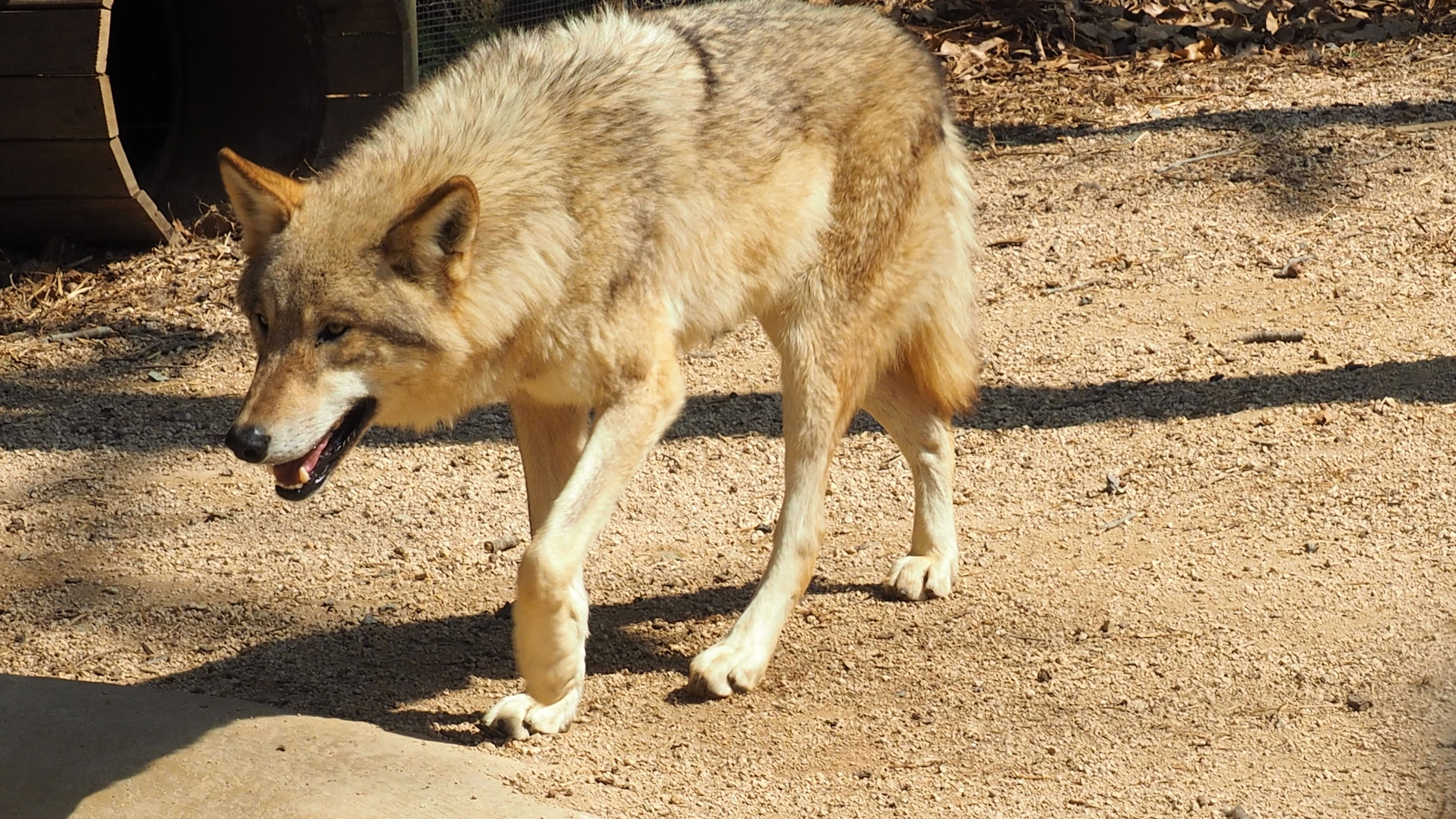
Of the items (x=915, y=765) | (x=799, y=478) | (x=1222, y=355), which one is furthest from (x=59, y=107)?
(x=1222, y=355)

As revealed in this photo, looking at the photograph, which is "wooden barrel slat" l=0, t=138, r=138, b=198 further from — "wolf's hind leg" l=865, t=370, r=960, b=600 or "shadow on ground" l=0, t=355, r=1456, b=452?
"wolf's hind leg" l=865, t=370, r=960, b=600

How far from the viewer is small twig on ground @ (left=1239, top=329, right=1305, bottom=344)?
5.96m

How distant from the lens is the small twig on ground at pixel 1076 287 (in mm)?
6746

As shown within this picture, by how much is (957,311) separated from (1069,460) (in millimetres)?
991

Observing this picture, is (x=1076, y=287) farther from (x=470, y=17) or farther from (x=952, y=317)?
(x=470, y=17)

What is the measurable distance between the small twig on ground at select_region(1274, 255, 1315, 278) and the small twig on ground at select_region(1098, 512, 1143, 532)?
223cm

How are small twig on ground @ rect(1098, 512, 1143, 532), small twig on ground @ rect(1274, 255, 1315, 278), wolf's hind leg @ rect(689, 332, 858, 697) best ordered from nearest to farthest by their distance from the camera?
wolf's hind leg @ rect(689, 332, 858, 697), small twig on ground @ rect(1098, 512, 1143, 532), small twig on ground @ rect(1274, 255, 1315, 278)

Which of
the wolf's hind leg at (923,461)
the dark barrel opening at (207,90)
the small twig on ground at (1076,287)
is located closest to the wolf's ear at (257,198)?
the wolf's hind leg at (923,461)

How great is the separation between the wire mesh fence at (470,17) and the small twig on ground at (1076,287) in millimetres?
3163

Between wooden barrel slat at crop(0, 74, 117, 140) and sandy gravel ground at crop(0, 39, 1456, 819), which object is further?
wooden barrel slat at crop(0, 74, 117, 140)

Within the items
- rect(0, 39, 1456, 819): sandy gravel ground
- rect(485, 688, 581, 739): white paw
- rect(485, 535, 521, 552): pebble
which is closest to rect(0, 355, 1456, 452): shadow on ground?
rect(0, 39, 1456, 819): sandy gravel ground

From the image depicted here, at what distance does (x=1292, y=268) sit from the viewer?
21.6ft

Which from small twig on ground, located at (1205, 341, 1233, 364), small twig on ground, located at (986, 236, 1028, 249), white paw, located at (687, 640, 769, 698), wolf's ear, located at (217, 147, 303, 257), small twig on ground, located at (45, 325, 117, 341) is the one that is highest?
wolf's ear, located at (217, 147, 303, 257)

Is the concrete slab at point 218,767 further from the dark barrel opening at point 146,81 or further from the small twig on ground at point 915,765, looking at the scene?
the dark barrel opening at point 146,81
